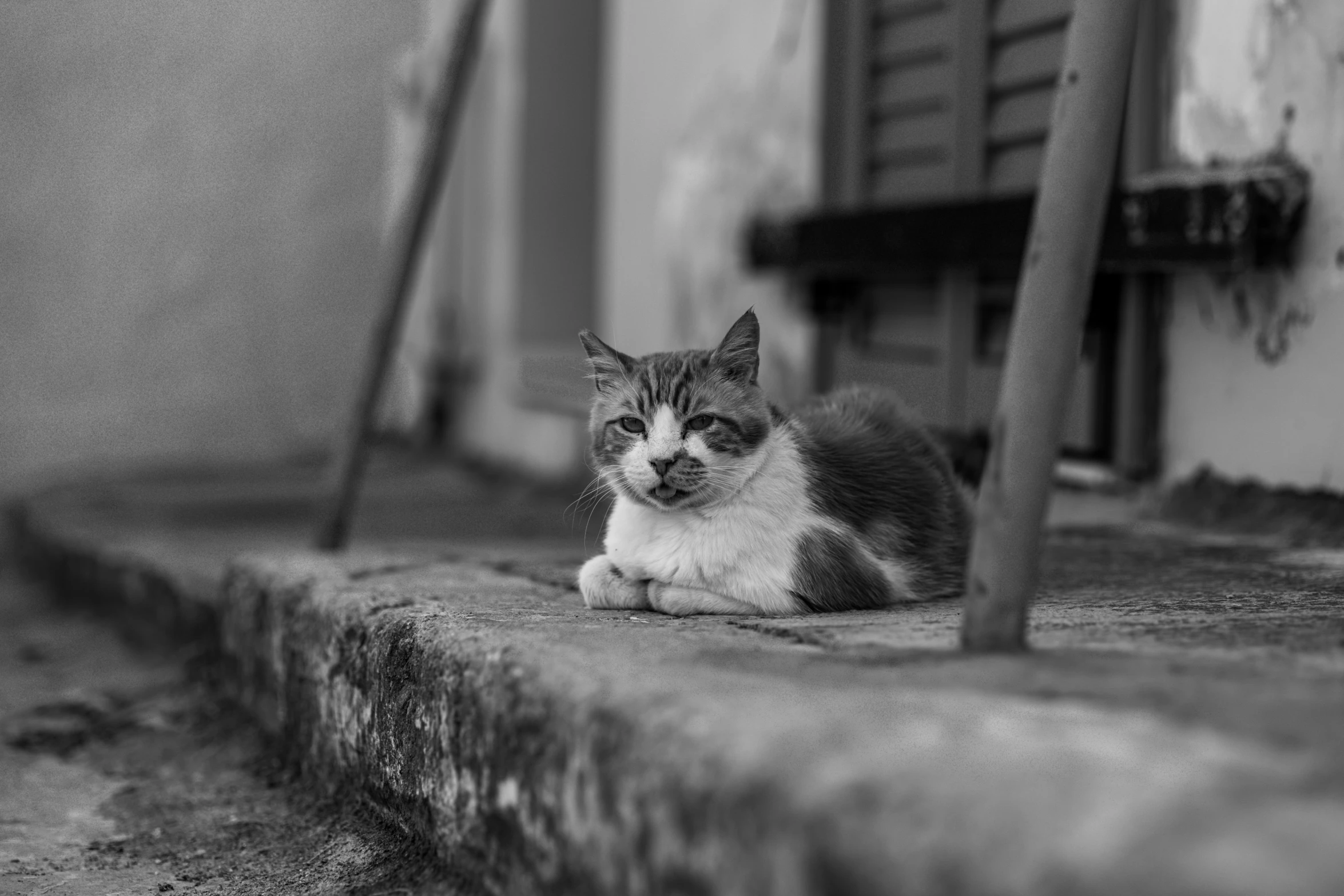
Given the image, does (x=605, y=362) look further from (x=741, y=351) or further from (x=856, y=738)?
(x=856, y=738)

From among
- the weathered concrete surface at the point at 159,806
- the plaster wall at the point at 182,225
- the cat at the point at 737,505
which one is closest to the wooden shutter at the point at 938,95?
the cat at the point at 737,505

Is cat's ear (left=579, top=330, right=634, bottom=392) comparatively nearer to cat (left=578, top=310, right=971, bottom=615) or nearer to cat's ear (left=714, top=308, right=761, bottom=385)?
cat (left=578, top=310, right=971, bottom=615)

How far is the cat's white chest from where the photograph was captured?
2.21 m

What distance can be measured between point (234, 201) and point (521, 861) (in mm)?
7535

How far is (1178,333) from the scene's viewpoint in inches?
132

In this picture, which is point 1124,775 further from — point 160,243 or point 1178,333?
point 160,243

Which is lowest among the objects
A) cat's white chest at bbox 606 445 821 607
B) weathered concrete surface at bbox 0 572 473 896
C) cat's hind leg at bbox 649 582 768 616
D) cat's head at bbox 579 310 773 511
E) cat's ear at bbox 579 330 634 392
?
weathered concrete surface at bbox 0 572 473 896

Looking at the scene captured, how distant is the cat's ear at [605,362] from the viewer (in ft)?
7.98

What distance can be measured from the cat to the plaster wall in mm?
6583

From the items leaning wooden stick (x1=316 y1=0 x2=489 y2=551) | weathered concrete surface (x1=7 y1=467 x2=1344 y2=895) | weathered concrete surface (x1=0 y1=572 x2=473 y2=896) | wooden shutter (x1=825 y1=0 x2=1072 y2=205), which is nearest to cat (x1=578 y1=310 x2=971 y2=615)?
weathered concrete surface (x1=7 y1=467 x2=1344 y2=895)

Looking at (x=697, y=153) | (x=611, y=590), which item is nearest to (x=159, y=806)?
(x=611, y=590)

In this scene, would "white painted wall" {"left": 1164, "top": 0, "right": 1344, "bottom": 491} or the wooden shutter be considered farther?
the wooden shutter

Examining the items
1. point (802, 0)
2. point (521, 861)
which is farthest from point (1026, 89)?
point (521, 861)

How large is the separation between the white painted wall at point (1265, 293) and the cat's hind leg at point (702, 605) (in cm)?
146
